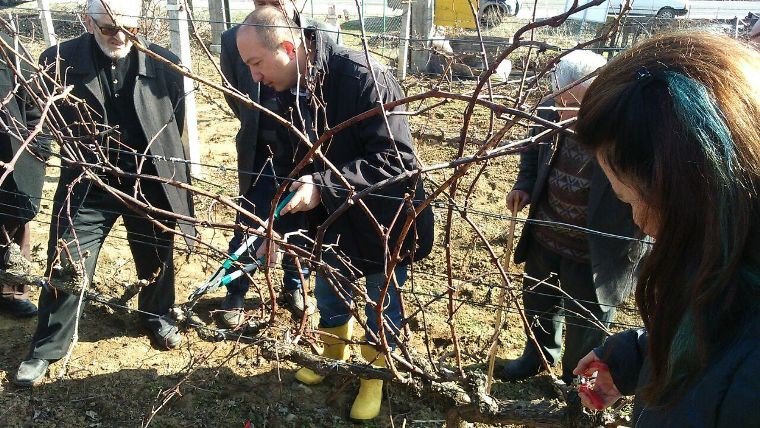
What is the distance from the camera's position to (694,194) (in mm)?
922

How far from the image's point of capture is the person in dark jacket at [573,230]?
2545mm

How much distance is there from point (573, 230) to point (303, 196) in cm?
115

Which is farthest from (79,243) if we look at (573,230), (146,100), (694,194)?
(694,194)

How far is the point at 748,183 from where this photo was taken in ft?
2.96

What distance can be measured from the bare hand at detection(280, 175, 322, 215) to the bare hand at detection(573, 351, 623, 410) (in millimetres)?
1115

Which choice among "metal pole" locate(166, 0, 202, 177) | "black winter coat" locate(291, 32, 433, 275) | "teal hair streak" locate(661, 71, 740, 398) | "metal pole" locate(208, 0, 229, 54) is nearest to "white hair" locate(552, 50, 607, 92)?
"black winter coat" locate(291, 32, 433, 275)

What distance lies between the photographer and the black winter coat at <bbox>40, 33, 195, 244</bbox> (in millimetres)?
2969

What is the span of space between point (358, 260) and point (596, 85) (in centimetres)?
169

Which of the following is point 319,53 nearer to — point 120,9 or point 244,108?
point 244,108

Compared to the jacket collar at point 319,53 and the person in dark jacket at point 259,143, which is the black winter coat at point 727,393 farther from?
the person in dark jacket at point 259,143

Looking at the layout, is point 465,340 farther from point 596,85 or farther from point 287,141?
point 596,85

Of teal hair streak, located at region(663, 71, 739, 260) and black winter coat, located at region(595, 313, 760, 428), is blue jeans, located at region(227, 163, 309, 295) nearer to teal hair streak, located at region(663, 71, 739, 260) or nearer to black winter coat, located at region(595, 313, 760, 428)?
black winter coat, located at region(595, 313, 760, 428)

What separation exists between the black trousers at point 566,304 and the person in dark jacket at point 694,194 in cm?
161

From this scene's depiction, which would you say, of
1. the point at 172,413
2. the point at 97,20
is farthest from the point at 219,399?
the point at 97,20
